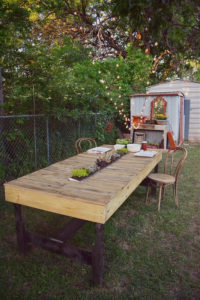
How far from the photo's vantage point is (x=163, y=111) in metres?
8.44

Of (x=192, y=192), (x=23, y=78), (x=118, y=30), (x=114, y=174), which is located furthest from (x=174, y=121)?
(x=118, y=30)

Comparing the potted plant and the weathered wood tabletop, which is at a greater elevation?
the potted plant

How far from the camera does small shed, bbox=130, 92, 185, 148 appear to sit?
26.8 ft

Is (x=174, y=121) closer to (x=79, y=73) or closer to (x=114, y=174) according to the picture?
(x=79, y=73)

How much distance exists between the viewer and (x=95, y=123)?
693cm

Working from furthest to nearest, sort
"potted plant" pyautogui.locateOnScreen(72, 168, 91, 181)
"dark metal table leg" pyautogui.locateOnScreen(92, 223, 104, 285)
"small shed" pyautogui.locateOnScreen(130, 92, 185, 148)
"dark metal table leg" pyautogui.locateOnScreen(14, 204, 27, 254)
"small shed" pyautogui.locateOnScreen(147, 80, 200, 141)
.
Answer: "small shed" pyautogui.locateOnScreen(147, 80, 200, 141) → "small shed" pyautogui.locateOnScreen(130, 92, 185, 148) → "potted plant" pyautogui.locateOnScreen(72, 168, 91, 181) → "dark metal table leg" pyautogui.locateOnScreen(14, 204, 27, 254) → "dark metal table leg" pyautogui.locateOnScreen(92, 223, 104, 285)

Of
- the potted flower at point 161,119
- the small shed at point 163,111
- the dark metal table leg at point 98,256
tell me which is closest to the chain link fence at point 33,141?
the dark metal table leg at point 98,256

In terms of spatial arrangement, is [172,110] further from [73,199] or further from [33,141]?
[73,199]

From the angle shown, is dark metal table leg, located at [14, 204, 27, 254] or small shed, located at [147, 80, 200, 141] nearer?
dark metal table leg, located at [14, 204, 27, 254]

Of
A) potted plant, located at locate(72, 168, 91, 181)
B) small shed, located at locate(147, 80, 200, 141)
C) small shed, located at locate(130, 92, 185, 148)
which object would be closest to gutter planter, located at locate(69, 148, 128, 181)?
potted plant, located at locate(72, 168, 91, 181)

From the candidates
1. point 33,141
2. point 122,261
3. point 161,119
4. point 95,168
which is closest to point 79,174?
point 95,168

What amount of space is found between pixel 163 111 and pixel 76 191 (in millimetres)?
7202

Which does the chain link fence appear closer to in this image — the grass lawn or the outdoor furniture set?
the grass lawn

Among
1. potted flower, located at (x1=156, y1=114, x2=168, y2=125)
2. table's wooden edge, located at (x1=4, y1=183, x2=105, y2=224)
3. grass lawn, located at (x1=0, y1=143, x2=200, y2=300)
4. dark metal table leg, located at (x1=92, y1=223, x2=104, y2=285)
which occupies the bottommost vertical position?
grass lawn, located at (x1=0, y1=143, x2=200, y2=300)
